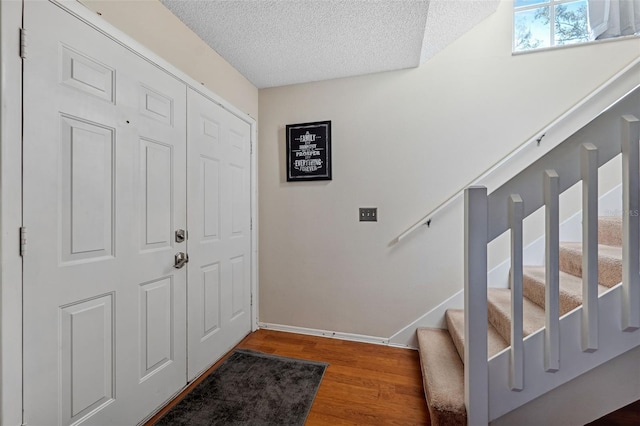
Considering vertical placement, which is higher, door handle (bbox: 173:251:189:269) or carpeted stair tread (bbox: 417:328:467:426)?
door handle (bbox: 173:251:189:269)

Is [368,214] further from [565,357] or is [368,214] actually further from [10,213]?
[10,213]

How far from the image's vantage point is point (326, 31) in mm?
1804

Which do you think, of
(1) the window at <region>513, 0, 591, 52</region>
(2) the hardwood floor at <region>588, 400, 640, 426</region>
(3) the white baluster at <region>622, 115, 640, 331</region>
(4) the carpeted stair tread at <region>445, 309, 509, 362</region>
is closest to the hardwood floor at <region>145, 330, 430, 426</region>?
(4) the carpeted stair tread at <region>445, 309, 509, 362</region>

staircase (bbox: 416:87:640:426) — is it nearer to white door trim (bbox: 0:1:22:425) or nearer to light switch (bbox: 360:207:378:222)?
light switch (bbox: 360:207:378:222)

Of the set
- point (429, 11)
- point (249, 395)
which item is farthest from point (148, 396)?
point (429, 11)

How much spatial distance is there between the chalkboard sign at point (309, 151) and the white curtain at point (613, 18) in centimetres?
212

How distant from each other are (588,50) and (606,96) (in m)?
0.36

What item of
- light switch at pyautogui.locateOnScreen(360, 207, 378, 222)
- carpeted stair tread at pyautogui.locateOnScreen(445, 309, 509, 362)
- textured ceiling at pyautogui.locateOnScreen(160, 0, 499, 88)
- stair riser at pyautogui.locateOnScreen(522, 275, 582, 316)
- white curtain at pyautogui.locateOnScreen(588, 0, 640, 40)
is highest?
white curtain at pyautogui.locateOnScreen(588, 0, 640, 40)

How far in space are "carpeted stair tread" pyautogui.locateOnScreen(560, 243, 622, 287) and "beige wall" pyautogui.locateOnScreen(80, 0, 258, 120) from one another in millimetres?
2638

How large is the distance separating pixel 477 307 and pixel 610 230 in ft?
4.50

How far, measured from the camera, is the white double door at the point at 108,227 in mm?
1025

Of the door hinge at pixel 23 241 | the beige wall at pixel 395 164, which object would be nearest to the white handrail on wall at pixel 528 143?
the beige wall at pixel 395 164

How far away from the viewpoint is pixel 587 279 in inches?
41.5

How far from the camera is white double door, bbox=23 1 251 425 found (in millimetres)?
1025
